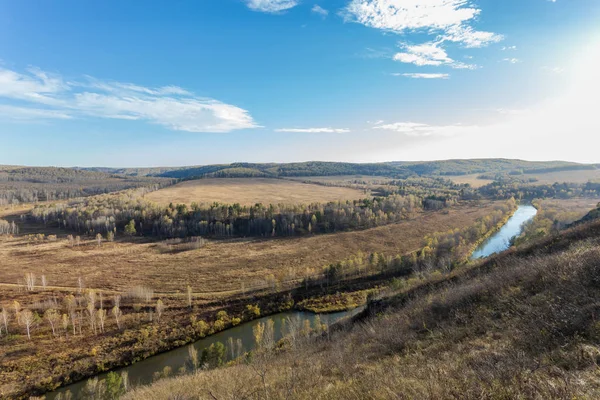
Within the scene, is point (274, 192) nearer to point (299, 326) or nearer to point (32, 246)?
point (32, 246)

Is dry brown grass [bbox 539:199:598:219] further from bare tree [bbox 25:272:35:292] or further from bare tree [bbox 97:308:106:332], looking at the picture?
bare tree [bbox 25:272:35:292]

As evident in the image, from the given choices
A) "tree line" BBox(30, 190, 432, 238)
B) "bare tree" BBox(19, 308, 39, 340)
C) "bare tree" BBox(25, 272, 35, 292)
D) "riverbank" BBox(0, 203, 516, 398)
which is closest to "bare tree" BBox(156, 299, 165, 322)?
"riverbank" BBox(0, 203, 516, 398)

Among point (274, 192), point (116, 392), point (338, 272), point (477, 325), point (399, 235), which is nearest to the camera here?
point (477, 325)

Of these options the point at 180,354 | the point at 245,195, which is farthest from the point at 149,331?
the point at 245,195

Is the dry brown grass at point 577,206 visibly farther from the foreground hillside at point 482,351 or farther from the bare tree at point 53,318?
the bare tree at point 53,318

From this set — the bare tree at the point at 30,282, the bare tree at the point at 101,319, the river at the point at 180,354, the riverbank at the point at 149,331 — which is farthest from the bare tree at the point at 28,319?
the bare tree at the point at 30,282

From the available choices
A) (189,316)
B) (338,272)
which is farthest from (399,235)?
(189,316)
